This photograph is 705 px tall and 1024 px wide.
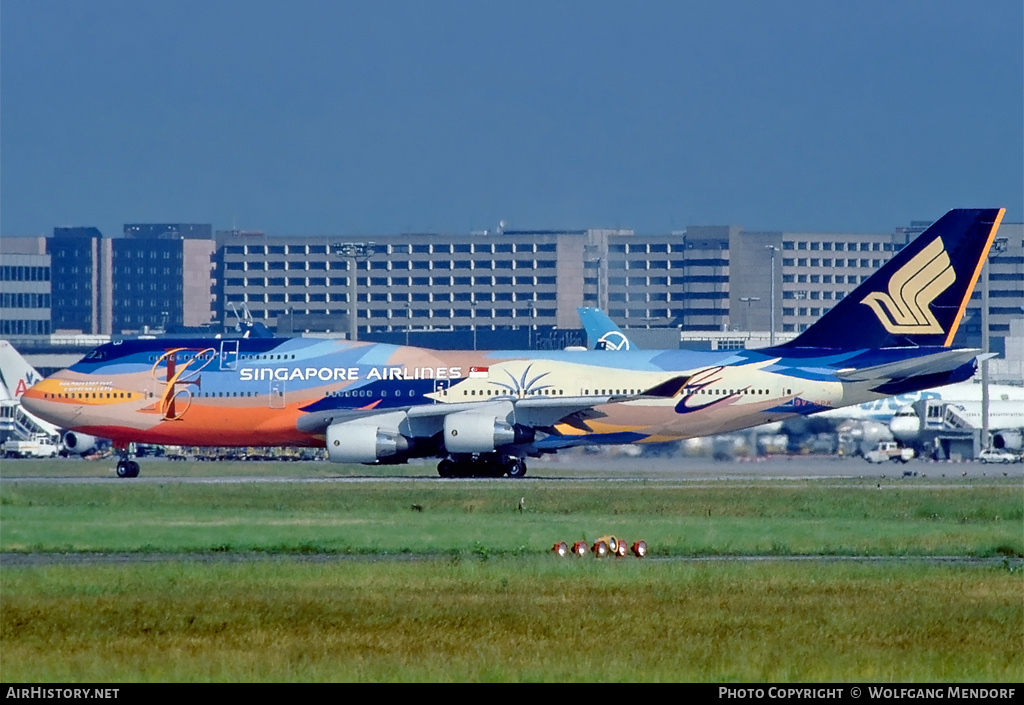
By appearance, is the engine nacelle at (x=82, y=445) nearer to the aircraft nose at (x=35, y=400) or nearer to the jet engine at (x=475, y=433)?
the aircraft nose at (x=35, y=400)

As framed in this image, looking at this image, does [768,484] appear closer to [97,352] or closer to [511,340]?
[97,352]

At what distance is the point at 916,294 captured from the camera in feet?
163

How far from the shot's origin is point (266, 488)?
4262cm

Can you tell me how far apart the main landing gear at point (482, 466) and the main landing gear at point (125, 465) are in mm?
10289

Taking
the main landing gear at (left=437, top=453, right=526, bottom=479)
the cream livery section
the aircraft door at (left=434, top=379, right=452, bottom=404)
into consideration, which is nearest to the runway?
the main landing gear at (left=437, top=453, right=526, bottom=479)

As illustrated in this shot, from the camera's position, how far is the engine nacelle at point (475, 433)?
4781cm

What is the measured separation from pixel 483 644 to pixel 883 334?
34.7m

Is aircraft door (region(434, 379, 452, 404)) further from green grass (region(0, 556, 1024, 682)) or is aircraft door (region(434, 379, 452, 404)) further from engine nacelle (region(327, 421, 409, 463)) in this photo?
green grass (region(0, 556, 1024, 682))

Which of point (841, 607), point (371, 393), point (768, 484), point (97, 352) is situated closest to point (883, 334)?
point (768, 484)

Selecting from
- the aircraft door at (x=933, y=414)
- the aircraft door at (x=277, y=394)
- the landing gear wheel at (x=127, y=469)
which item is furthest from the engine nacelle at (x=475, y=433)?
the aircraft door at (x=933, y=414)

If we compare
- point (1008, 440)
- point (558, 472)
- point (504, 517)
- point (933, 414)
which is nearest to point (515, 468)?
point (558, 472)

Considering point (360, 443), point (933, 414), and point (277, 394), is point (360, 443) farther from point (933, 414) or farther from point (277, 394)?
point (933, 414)

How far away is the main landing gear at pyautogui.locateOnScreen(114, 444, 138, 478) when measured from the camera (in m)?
51.4

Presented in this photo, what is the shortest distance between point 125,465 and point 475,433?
41.5 ft
